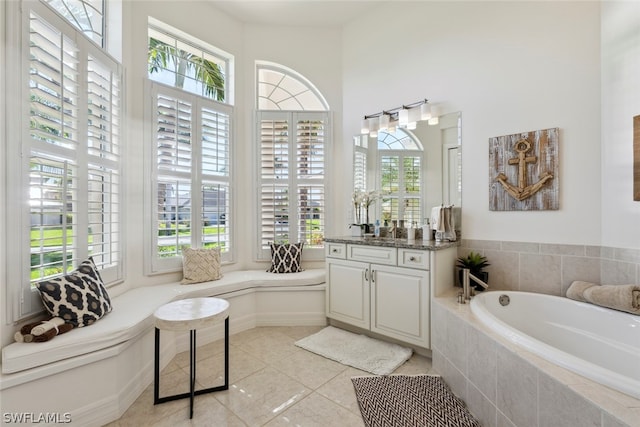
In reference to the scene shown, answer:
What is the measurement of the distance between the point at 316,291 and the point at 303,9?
10.5 feet

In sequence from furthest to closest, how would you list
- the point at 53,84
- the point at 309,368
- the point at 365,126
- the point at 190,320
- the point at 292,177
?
the point at 292,177 → the point at 365,126 → the point at 309,368 → the point at 53,84 → the point at 190,320

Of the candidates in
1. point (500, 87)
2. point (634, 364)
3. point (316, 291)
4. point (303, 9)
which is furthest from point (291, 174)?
point (634, 364)

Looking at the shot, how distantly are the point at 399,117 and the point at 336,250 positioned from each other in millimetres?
1536

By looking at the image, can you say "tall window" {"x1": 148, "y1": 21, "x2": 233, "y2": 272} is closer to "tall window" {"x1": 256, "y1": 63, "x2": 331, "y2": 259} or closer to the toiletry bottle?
"tall window" {"x1": 256, "y1": 63, "x2": 331, "y2": 259}

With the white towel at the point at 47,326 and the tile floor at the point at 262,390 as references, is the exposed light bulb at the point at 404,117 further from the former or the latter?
the white towel at the point at 47,326

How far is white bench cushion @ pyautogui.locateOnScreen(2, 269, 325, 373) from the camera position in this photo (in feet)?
4.83

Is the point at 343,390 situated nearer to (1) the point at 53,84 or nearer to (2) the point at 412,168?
(2) the point at 412,168

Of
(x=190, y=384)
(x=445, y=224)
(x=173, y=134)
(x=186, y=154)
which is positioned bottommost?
(x=190, y=384)

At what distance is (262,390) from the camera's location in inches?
78.1

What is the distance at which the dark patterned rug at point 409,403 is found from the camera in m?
1.68

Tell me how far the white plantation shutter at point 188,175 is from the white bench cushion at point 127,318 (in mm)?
413

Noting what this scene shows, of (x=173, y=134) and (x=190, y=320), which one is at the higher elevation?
(x=173, y=134)

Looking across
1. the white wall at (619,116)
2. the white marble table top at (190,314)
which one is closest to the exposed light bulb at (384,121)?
the white wall at (619,116)

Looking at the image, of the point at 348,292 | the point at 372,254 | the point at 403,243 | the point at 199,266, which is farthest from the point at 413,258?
the point at 199,266
